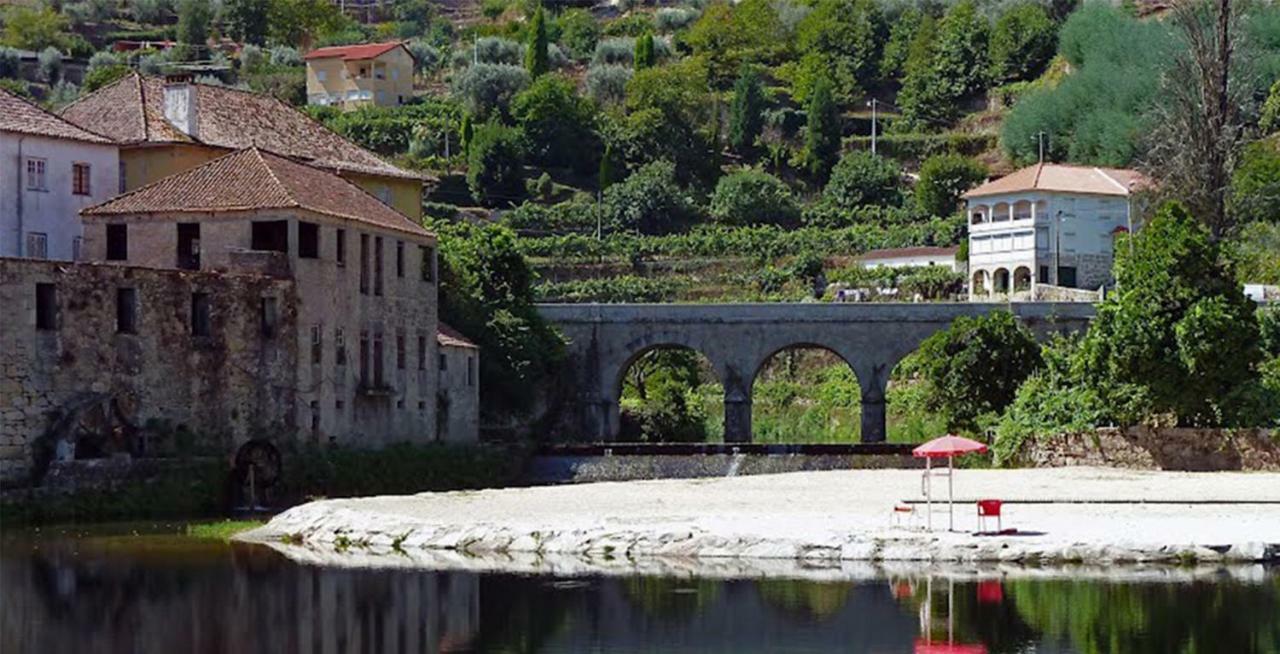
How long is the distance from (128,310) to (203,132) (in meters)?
15.4

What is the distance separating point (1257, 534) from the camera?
47.8 metres

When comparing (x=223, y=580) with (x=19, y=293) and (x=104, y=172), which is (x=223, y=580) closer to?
(x=19, y=293)

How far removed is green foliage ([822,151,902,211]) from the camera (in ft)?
453

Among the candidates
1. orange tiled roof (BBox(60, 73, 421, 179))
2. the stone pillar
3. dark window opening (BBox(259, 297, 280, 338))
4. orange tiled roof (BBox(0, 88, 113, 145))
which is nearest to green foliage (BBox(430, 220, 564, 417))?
orange tiled roof (BBox(60, 73, 421, 179))

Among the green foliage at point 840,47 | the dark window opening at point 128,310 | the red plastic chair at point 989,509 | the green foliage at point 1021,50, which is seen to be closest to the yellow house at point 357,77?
the green foliage at point 840,47

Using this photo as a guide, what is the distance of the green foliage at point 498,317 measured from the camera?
3364 inches

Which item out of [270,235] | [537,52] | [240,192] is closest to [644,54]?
[537,52]

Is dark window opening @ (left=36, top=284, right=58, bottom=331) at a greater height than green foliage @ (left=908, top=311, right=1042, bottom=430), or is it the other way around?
dark window opening @ (left=36, top=284, right=58, bottom=331)

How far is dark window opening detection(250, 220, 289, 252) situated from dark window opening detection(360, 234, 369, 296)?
146 inches

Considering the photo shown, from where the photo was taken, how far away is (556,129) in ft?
481

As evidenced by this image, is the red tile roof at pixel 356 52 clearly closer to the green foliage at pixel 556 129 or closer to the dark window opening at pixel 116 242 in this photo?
the green foliage at pixel 556 129

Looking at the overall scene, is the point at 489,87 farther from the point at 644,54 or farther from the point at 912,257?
the point at 912,257

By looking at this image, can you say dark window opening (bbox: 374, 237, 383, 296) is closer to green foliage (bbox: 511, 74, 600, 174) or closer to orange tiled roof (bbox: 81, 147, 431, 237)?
orange tiled roof (bbox: 81, 147, 431, 237)

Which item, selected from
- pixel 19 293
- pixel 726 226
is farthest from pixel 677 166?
pixel 19 293
